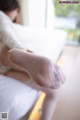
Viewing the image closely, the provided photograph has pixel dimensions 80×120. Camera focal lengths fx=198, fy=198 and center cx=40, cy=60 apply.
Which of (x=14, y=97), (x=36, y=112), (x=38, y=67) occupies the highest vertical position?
(x=38, y=67)

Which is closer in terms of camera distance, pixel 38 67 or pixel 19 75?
pixel 38 67

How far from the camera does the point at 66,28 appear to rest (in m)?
2.88

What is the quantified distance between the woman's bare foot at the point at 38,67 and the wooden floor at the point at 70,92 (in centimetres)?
45

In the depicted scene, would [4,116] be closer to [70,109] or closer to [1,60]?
[1,60]

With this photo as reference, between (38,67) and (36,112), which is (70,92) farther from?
(38,67)

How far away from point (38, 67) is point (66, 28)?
80.1 inches

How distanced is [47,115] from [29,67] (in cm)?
30

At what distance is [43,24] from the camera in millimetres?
2582

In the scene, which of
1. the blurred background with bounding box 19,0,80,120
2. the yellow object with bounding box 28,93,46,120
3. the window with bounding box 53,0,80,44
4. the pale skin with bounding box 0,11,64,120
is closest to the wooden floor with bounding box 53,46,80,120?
the blurred background with bounding box 19,0,80,120

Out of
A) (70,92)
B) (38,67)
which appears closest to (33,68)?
(38,67)

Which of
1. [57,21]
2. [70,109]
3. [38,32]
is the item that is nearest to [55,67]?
[70,109]

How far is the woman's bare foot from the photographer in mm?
936

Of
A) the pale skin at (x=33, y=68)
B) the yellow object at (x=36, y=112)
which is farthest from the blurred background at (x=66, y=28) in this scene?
the pale skin at (x=33, y=68)

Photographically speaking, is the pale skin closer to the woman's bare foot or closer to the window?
the woman's bare foot
